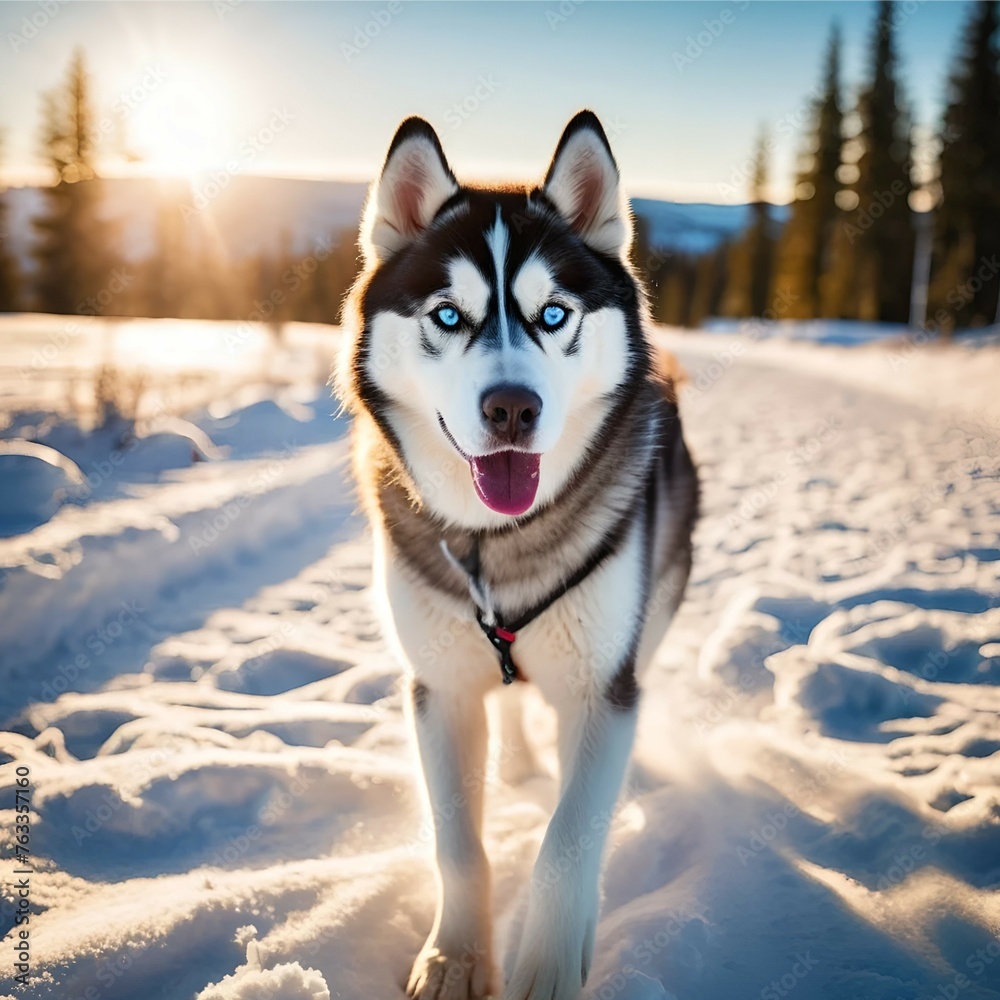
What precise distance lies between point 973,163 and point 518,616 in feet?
90.5

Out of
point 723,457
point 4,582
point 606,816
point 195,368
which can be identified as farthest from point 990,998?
point 195,368

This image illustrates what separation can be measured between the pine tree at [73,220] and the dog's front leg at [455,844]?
25.0 metres

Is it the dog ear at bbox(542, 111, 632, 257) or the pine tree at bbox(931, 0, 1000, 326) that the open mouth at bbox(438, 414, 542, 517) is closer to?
the dog ear at bbox(542, 111, 632, 257)

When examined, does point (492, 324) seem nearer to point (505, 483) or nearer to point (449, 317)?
point (449, 317)

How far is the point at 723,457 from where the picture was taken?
7047 mm

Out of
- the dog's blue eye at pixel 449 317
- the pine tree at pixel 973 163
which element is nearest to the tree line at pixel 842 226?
the pine tree at pixel 973 163

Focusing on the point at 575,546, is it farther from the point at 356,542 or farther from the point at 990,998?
the point at 356,542

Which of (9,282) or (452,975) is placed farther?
(9,282)

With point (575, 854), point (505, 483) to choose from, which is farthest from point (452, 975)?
point (505, 483)

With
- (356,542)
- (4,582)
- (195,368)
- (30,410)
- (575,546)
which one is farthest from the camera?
(195,368)

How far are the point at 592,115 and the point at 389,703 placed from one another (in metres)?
2.28

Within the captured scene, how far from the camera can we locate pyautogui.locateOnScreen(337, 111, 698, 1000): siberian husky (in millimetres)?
1785

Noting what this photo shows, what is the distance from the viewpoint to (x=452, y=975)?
5.60ft

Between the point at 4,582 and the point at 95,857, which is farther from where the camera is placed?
the point at 4,582
